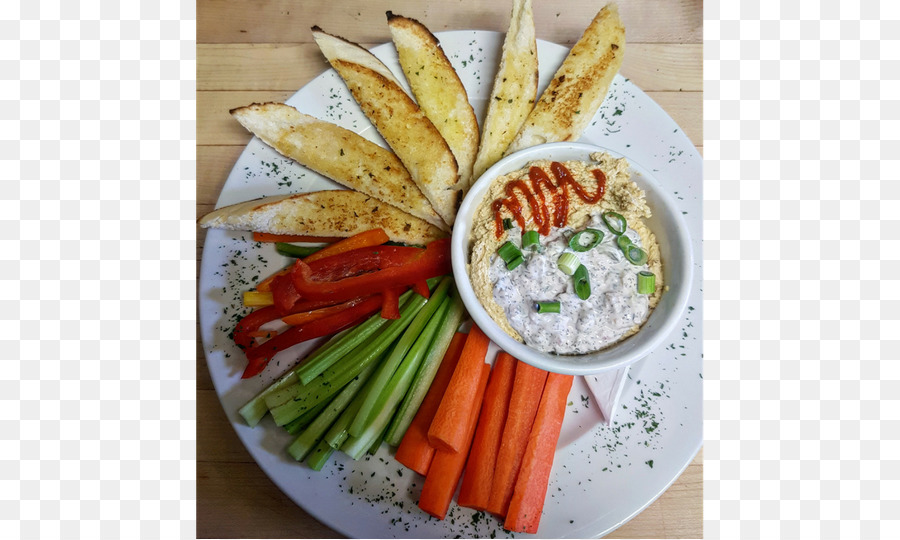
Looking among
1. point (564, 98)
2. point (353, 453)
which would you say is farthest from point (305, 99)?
point (353, 453)

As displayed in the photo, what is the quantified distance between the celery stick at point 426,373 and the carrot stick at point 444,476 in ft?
0.73

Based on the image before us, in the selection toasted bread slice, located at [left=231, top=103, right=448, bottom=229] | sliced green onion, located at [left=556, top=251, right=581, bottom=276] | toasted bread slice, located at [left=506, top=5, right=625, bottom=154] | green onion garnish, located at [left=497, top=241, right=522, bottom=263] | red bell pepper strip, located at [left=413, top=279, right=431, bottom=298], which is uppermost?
toasted bread slice, located at [left=506, top=5, right=625, bottom=154]

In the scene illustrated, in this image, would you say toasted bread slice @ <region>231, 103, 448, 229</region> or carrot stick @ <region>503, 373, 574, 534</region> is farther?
toasted bread slice @ <region>231, 103, 448, 229</region>

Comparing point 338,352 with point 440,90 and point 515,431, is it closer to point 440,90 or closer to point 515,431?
point 515,431

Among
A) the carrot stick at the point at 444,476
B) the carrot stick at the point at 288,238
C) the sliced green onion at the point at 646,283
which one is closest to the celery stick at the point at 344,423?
the carrot stick at the point at 444,476

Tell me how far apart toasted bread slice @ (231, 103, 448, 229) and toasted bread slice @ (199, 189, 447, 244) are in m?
0.06

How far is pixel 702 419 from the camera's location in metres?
2.78

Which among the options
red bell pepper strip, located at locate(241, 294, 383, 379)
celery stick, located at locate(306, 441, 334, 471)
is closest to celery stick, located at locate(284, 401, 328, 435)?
celery stick, located at locate(306, 441, 334, 471)

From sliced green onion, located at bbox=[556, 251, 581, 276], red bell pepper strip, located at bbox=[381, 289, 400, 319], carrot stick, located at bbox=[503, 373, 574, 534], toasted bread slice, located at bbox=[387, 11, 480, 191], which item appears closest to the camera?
sliced green onion, located at bbox=[556, 251, 581, 276]

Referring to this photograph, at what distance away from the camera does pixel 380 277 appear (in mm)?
2793

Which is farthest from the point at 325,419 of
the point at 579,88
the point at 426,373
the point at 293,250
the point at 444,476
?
the point at 579,88

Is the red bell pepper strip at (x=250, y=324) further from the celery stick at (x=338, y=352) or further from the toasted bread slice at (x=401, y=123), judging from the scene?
the toasted bread slice at (x=401, y=123)

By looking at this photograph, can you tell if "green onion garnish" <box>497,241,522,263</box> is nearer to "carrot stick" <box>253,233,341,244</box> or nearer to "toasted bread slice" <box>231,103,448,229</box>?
"toasted bread slice" <box>231,103,448,229</box>

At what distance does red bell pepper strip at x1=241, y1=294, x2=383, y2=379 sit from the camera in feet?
9.05
